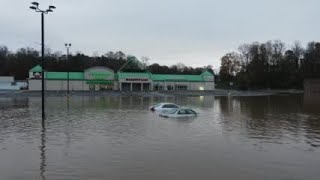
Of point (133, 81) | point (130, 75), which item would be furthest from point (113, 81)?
point (133, 81)

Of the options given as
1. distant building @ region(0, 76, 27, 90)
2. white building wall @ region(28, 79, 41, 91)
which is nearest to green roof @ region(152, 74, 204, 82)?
white building wall @ region(28, 79, 41, 91)

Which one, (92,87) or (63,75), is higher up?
(63,75)

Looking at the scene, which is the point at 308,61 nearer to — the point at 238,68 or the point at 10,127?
the point at 238,68

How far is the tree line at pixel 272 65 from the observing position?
468ft

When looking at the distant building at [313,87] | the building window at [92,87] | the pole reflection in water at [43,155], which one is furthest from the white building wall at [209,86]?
the pole reflection in water at [43,155]

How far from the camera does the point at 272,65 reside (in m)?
149

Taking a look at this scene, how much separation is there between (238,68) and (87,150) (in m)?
145

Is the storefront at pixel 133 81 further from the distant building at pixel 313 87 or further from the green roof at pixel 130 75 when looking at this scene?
the distant building at pixel 313 87

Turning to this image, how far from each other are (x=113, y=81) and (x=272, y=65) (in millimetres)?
55505

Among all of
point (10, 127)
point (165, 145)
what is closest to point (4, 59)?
point (10, 127)

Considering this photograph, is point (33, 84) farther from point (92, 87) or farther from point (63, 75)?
point (92, 87)

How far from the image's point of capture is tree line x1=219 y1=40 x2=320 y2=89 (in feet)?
468

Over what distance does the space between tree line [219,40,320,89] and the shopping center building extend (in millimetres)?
16194

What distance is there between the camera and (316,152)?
2011 cm
